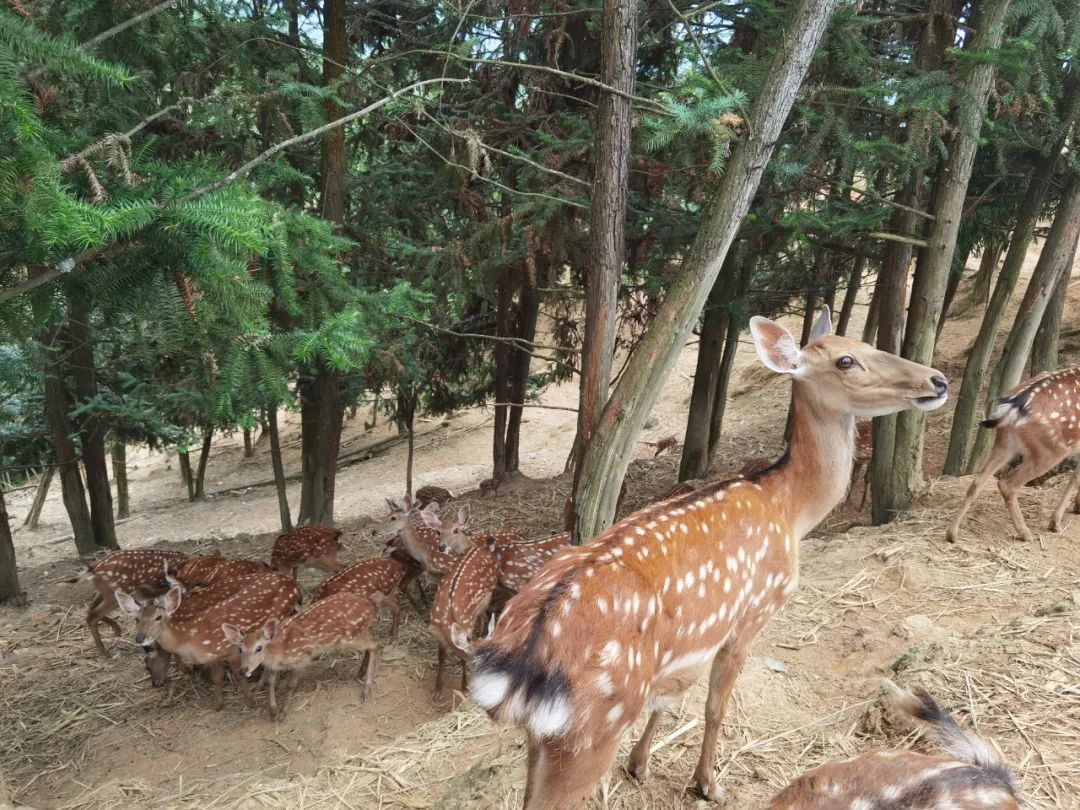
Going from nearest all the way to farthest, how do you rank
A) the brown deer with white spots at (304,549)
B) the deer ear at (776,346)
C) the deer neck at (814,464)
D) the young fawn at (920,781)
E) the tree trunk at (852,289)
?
the young fawn at (920,781)
the deer neck at (814,464)
the deer ear at (776,346)
the brown deer with white spots at (304,549)
the tree trunk at (852,289)

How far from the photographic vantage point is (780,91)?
13.5 feet

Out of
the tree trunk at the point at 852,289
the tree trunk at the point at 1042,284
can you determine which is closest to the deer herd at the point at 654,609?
the tree trunk at the point at 1042,284

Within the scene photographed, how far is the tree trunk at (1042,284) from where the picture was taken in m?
6.44

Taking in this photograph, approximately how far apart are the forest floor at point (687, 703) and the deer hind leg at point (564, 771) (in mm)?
752

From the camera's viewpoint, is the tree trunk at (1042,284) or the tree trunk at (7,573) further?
the tree trunk at (7,573)

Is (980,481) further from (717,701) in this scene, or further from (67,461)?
(67,461)

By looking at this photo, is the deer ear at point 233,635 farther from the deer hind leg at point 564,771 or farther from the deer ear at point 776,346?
the deer ear at point 776,346

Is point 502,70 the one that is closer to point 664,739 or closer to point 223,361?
point 223,361

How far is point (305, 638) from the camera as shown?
5.11 metres

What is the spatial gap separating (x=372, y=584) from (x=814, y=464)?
367 cm

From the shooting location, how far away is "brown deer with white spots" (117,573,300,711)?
16.8 feet

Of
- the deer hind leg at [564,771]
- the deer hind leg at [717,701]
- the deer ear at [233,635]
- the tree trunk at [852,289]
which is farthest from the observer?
the tree trunk at [852,289]

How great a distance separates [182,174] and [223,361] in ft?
3.14

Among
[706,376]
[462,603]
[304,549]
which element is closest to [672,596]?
[462,603]
